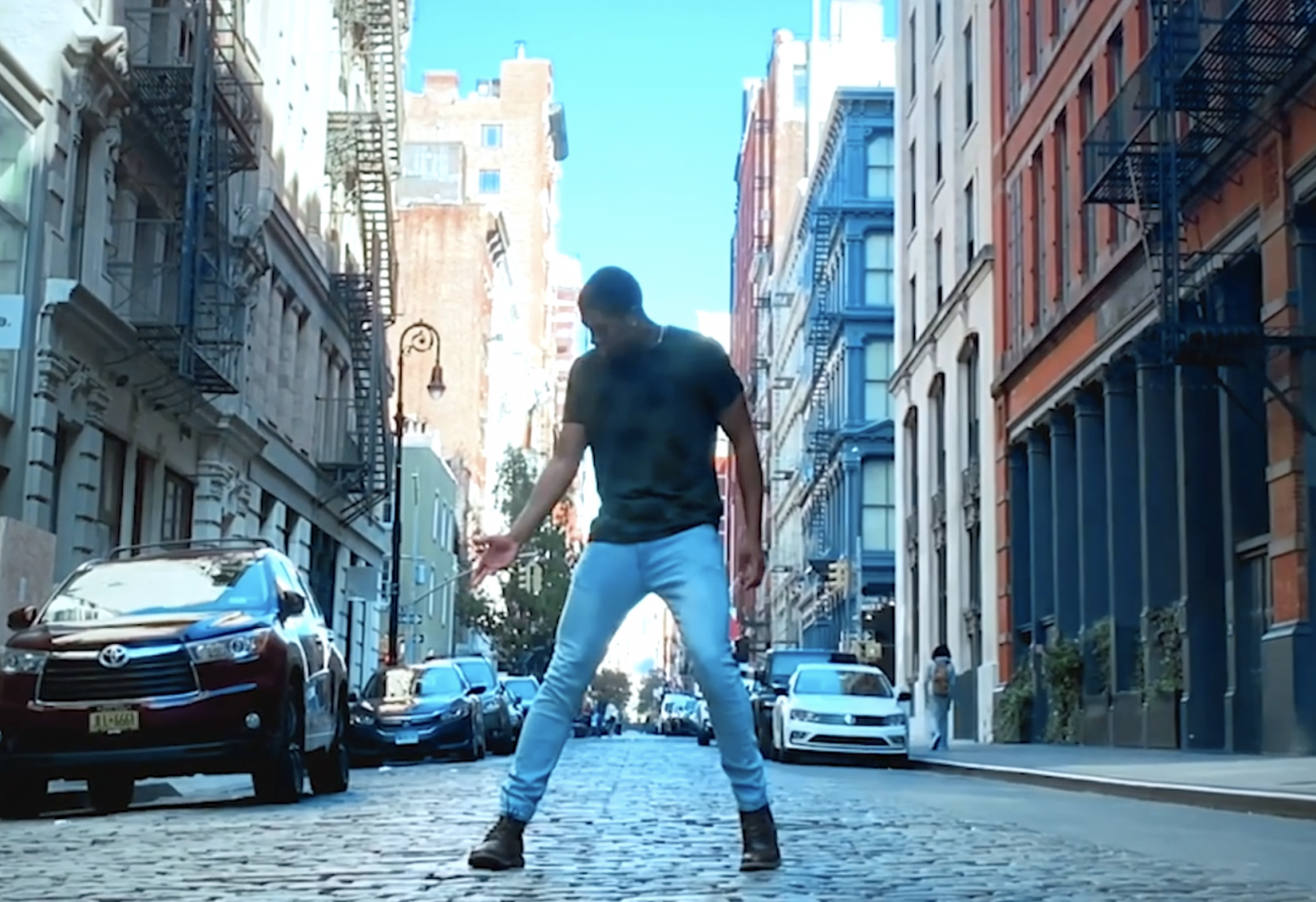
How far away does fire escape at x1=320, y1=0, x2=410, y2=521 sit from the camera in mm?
42219

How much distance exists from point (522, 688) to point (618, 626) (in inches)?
1410

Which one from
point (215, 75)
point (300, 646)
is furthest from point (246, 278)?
point (300, 646)

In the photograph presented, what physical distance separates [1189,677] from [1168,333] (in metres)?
5.43

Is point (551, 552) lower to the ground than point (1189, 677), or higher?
higher

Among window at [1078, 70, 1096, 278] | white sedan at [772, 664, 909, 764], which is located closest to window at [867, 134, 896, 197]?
window at [1078, 70, 1096, 278]

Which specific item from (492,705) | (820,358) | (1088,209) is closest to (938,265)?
(1088,209)

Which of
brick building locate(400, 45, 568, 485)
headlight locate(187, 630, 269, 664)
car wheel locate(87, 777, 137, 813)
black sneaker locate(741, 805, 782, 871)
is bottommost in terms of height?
car wheel locate(87, 777, 137, 813)

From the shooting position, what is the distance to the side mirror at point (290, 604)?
13617 millimetres

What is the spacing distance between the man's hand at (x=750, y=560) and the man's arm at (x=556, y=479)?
0.72 metres

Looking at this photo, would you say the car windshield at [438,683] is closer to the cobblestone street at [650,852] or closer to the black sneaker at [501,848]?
the cobblestone street at [650,852]

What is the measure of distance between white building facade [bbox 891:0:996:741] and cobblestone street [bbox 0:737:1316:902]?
27.1 m

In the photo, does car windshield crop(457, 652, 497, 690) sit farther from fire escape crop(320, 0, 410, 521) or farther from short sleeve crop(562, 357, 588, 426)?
short sleeve crop(562, 357, 588, 426)

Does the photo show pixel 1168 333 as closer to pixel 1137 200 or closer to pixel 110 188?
pixel 1137 200

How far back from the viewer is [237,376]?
32125 millimetres
